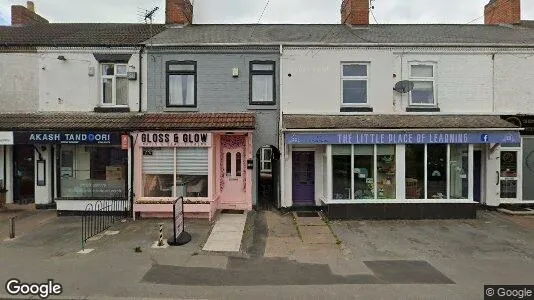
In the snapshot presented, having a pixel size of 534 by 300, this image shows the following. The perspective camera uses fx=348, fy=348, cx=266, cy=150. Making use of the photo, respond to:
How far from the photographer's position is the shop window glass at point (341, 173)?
12297 millimetres

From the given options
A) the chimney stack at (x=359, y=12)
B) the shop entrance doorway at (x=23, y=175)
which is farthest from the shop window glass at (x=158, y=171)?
the chimney stack at (x=359, y=12)

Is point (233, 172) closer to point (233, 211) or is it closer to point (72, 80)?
point (233, 211)

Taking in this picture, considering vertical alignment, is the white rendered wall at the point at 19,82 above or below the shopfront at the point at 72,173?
above

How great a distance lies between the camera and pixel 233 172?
→ 522 inches

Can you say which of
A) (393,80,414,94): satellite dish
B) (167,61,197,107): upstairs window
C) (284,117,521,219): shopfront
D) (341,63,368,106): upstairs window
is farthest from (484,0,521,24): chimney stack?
(167,61,197,107): upstairs window

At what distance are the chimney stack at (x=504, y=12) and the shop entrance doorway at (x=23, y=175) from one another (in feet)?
70.3

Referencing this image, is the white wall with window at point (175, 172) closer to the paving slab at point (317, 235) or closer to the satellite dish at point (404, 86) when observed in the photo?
the paving slab at point (317, 235)

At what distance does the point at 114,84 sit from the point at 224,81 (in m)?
4.28

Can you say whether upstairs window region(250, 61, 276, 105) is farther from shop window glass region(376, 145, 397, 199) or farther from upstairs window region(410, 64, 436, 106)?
upstairs window region(410, 64, 436, 106)

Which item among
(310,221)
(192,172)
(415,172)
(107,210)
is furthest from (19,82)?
(415,172)

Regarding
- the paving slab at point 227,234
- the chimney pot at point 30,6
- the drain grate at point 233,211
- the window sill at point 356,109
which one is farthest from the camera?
the chimney pot at point 30,6

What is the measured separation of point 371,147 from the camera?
12.2m

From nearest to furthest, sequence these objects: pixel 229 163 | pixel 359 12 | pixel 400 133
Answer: pixel 400 133, pixel 229 163, pixel 359 12

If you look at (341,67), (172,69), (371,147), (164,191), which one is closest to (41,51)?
(172,69)
